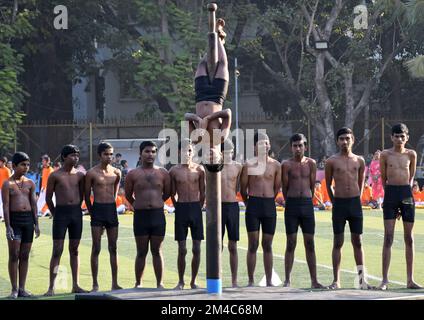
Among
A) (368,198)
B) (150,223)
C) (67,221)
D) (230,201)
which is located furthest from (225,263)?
(368,198)

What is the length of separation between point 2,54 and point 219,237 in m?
26.0

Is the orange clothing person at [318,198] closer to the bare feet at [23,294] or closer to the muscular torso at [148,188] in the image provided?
the muscular torso at [148,188]

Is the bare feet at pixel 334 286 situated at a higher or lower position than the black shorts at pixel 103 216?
lower

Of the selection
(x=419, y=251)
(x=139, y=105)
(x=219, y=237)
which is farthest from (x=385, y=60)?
(x=219, y=237)

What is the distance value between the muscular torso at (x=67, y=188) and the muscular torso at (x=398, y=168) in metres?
4.32

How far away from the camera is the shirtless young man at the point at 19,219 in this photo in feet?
48.2

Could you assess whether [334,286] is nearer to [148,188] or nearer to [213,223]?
[148,188]

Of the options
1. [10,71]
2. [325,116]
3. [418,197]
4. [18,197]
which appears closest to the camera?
[18,197]

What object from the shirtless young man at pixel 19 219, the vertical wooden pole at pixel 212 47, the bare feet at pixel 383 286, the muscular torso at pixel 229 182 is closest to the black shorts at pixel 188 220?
the muscular torso at pixel 229 182

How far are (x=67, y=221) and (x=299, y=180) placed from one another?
325cm

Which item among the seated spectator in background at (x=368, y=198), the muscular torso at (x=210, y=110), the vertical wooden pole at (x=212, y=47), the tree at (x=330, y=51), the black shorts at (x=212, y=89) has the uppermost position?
the tree at (x=330, y=51)

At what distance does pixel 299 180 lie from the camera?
1527 centimetres

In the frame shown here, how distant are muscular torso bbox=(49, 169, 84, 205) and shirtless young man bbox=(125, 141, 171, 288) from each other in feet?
2.30

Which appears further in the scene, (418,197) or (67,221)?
(418,197)
